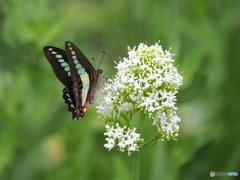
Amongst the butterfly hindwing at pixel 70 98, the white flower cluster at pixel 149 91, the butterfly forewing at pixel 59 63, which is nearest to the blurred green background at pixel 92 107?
the butterfly hindwing at pixel 70 98

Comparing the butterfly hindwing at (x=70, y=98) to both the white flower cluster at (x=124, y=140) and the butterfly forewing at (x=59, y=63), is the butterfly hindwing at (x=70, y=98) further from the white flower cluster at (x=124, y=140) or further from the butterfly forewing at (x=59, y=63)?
the white flower cluster at (x=124, y=140)

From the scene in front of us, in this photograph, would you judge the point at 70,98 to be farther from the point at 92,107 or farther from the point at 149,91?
the point at 92,107

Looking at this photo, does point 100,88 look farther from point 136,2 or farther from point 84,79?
point 136,2

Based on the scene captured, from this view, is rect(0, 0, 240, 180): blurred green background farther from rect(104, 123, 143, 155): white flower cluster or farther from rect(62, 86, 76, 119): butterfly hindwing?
rect(104, 123, 143, 155): white flower cluster

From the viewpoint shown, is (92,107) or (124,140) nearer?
(124,140)

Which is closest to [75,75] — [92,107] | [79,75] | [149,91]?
[79,75]


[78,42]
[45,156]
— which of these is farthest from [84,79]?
[78,42]
